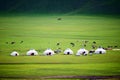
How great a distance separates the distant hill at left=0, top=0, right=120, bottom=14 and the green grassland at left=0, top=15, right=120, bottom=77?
16 centimetres

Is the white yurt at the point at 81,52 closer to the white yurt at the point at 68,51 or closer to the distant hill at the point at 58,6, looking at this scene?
the white yurt at the point at 68,51

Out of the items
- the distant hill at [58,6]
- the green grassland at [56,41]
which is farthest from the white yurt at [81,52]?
the distant hill at [58,6]

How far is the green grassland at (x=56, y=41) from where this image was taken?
9148 mm

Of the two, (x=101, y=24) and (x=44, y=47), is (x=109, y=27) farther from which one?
(x=44, y=47)

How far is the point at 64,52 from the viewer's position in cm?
940

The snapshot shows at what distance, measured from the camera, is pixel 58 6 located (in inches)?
395

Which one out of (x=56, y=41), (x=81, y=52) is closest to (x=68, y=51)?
(x=81, y=52)

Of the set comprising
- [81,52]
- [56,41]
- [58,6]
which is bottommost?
[81,52]

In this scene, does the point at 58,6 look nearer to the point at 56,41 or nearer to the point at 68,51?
the point at 56,41

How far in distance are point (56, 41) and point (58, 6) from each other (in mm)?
928

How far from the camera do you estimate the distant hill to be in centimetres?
991

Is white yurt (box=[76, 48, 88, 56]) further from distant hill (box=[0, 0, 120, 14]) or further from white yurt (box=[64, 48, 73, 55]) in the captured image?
distant hill (box=[0, 0, 120, 14])

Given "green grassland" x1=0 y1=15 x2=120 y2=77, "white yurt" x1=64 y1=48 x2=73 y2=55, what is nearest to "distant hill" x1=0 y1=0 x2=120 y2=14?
"green grassland" x1=0 y1=15 x2=120 y2=77

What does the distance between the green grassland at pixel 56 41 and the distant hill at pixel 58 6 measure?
160 millimetres
